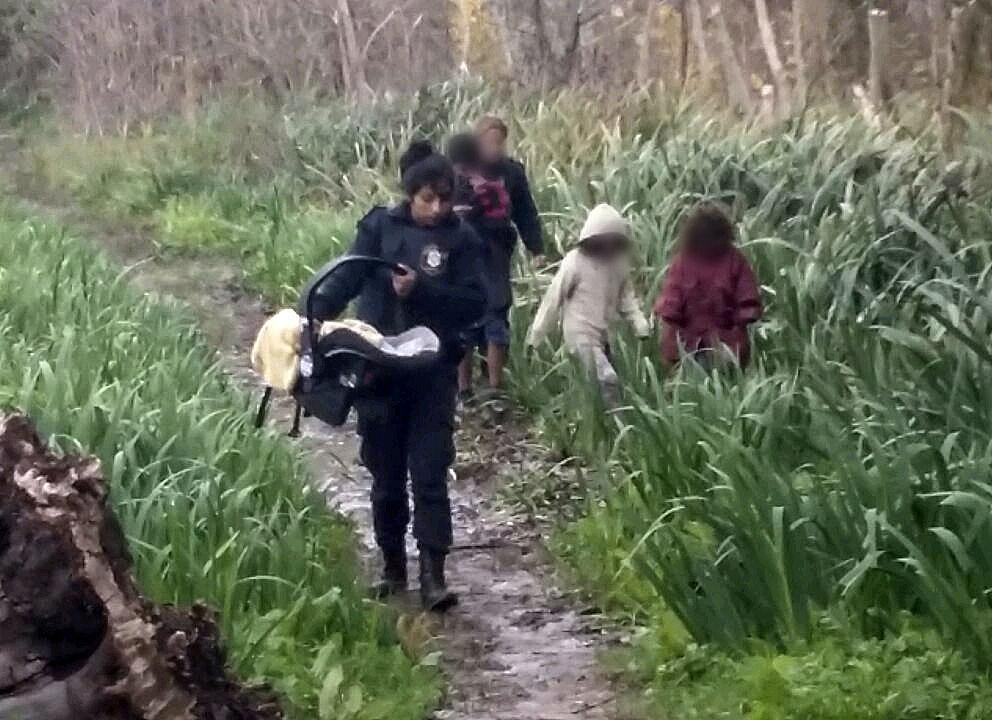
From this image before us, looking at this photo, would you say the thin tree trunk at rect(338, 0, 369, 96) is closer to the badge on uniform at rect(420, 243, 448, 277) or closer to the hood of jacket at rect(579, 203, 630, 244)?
the hood of jacket at rect(579, 203, 630, 244)

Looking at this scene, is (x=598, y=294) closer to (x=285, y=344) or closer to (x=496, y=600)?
(x=496, y=600)

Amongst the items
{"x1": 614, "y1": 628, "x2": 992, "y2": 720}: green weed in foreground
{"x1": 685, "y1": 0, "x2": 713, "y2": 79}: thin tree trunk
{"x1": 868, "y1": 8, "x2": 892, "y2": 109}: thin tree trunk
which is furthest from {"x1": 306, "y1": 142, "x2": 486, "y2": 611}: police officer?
{"x1": 685, "y1": 0, "x2": 713, "y2": 79}: thin tree trunk

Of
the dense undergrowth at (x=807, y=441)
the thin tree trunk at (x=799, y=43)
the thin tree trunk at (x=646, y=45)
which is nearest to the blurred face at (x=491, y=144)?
the dense undergrowth at (x=807, y=441)

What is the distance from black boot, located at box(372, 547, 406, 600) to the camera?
5973 mm

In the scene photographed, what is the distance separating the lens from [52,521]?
3.34 meters

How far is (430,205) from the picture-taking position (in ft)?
18.5

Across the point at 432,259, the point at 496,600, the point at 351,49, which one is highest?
the point at 351,49

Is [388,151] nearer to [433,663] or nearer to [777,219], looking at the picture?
[777,219]

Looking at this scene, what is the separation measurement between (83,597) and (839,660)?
211cm

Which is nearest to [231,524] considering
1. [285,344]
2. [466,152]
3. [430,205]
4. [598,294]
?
[285,344]

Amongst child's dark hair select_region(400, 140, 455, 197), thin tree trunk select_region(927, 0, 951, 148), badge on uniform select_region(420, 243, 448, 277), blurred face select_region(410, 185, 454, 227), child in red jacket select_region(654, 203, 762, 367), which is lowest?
child in red jacket select_region(654, 203, 762, 367)

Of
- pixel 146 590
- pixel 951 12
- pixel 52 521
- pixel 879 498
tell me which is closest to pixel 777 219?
pixel 951 12

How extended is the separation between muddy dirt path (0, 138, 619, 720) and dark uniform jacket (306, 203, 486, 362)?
97 cm

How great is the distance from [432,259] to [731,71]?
34.6ft
